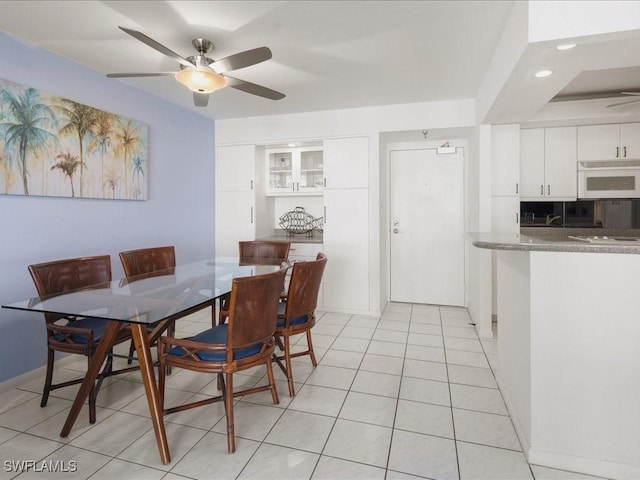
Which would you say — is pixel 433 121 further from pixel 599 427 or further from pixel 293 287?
pixel 599 427

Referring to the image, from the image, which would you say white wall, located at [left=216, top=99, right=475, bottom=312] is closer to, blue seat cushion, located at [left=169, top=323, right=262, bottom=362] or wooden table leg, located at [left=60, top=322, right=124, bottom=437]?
blue seat cushion, located at [left=169, top=323, right=262, bottom=362]

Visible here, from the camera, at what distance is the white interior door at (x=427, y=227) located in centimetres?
427

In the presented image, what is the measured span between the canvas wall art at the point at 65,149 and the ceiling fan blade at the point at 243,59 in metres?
1.38

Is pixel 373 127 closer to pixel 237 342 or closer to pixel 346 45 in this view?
pixel 346 45

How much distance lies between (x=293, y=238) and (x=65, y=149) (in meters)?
2.59

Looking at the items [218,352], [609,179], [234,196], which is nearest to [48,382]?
[218,352]

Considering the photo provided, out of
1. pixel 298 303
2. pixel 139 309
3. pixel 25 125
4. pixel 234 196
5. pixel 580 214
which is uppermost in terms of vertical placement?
pixel 25 125

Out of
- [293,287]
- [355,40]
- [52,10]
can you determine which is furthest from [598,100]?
[52,10]

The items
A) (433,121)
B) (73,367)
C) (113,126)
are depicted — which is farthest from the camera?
(433,121)

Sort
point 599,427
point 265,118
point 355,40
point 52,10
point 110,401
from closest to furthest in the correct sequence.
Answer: point 599,427, point 52,10, point 110,401, point 355,40, point 265,118

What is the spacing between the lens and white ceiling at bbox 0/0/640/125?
2.01m

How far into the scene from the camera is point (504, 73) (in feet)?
7.43

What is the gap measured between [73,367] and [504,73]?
378 cm

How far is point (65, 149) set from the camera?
2.66 m
